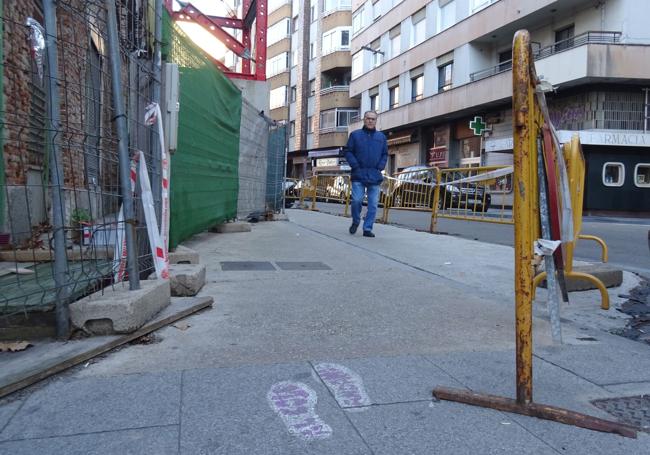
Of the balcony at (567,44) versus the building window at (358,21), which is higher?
the building window at (358,21)

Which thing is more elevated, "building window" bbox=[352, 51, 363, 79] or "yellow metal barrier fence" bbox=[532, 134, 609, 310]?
"building window" bbox=[352, 51, 363, 79]

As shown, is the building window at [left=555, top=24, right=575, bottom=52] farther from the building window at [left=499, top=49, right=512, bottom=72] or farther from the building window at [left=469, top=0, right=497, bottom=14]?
the building window at [left=469, top=0, right=497, bottom=14]

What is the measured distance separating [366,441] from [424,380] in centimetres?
71

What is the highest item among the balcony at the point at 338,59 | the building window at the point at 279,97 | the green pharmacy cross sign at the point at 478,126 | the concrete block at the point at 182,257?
the balcony at the point at 338,59

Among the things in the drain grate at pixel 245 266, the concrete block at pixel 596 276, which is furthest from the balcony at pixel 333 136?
the concrete block at pixel 596 276

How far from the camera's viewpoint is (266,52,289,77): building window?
1935 inches

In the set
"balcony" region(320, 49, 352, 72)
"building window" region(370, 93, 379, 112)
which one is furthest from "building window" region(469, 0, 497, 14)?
"balcony" region(320, 49, 352, 72)

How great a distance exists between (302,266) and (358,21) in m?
38.1

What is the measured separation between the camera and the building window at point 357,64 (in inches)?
1558

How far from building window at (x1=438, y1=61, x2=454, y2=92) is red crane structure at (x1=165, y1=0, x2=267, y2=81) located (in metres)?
14.6

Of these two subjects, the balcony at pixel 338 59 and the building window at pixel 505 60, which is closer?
the building window at pixel 505 60

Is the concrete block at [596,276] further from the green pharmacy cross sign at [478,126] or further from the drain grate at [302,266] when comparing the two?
the green pharmacy cross sign at [478,126]

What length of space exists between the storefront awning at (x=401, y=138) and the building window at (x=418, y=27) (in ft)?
17.3

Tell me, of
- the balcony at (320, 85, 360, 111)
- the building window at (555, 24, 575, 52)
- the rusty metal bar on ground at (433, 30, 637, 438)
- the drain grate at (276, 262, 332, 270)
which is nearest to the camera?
the rusty metal bar on ground at (433, 30, 637, 438)
